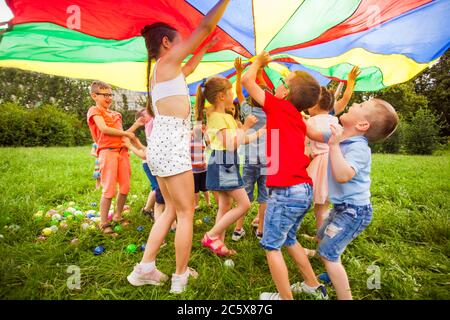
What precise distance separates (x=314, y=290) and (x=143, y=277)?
1186mm

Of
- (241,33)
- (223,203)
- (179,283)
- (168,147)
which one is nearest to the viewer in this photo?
(168,147)

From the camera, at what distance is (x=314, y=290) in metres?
1.92

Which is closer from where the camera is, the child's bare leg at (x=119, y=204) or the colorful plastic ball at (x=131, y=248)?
the colorful plastic ball at (x=131, y=248)

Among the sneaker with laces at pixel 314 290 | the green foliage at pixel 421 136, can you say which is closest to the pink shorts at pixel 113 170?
the sneaker with laces at pixel 314 290

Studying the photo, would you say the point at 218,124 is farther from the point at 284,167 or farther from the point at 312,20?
the point at 312,20

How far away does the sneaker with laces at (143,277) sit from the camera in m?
2.04

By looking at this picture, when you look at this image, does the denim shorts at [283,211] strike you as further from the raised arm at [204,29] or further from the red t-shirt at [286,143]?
the raised arm at [204,29]

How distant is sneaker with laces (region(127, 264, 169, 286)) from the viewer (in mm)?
2039

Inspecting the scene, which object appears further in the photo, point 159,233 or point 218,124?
point 218,124

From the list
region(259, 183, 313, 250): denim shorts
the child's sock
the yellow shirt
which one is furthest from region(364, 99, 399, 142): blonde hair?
the child's sock

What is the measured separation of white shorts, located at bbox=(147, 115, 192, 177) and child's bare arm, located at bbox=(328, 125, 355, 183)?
0.92 meters

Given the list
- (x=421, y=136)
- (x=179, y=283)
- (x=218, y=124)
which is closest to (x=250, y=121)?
(x=218, y=124)

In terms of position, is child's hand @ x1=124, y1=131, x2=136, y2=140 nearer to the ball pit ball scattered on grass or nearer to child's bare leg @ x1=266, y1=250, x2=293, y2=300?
the ball pit ball scattered on grass
